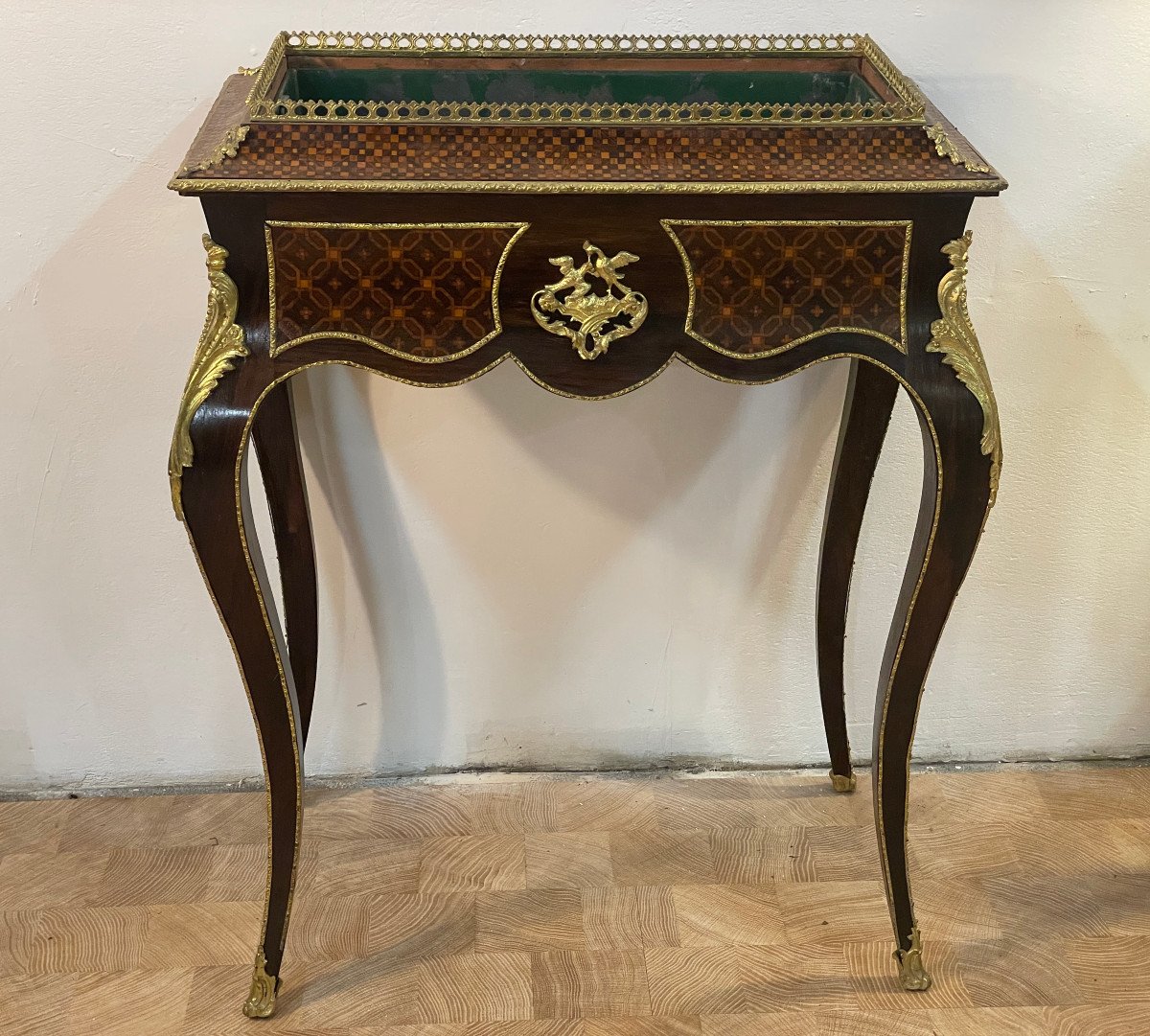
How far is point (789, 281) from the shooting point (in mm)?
873

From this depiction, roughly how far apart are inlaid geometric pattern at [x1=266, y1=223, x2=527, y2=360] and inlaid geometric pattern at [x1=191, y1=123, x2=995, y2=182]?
0.04 meters

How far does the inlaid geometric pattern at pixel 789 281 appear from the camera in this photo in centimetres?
86

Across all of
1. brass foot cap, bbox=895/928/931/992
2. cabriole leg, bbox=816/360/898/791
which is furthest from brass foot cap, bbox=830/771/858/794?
brass foot cap, bbox=895/928/931/992

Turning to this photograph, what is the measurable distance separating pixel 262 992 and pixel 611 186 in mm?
884

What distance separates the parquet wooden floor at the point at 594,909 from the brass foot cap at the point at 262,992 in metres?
0.01

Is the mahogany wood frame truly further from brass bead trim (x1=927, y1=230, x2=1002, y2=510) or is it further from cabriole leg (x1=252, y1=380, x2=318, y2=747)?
cabriole leg (x1=252, y1=380, x2=318, y2=747)

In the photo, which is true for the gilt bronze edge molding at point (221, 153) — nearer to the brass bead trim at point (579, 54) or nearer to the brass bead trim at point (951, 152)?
the brass bead trim at point (579, 54)

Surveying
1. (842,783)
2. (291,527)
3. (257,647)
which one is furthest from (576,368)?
(842,783)

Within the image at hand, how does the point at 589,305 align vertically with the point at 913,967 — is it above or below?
above

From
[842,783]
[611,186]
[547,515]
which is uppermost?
[611,186]

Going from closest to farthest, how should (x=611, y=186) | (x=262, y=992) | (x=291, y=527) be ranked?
(x=611, y=186) → (x=262, y=992) → (x=291, y=527)

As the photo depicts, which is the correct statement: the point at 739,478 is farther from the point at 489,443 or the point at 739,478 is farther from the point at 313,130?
the point at 313,130

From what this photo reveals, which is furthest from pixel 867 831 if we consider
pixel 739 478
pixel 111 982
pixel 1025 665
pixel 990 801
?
pixel 111 982

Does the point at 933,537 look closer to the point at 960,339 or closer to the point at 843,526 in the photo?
the point at 960,339
